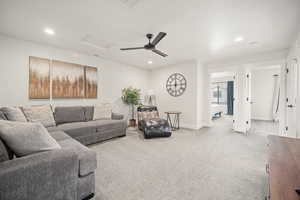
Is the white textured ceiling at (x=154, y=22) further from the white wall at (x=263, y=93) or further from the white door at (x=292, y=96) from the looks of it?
the white wall at (x=263, y=93)

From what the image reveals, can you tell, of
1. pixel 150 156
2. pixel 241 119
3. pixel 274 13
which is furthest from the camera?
pixel 241 119

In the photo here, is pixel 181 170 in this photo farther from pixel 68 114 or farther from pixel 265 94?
pixel 265 94

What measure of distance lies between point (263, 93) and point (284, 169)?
722cm

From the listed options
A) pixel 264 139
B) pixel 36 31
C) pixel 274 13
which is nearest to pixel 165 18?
pixel 274 13

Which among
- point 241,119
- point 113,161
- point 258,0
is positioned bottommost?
point 113,161

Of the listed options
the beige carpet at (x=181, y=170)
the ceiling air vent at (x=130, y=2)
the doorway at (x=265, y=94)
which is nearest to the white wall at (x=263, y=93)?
the doorway at (x=265, y=94)

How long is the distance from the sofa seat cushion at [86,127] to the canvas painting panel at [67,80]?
40.4 inches

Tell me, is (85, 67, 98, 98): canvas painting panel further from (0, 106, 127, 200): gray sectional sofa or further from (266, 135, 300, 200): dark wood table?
(266, 135, 300, 200): dark wood table

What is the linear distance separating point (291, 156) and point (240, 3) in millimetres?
2024

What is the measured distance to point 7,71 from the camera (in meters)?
2.88

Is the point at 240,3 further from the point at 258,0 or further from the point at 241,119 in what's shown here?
the point at 241,119

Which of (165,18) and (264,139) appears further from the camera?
(264,139)

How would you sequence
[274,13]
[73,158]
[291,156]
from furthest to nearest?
1. [274,13]
2. [73,158]
3. [291,156]

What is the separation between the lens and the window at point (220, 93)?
8.44 metres
